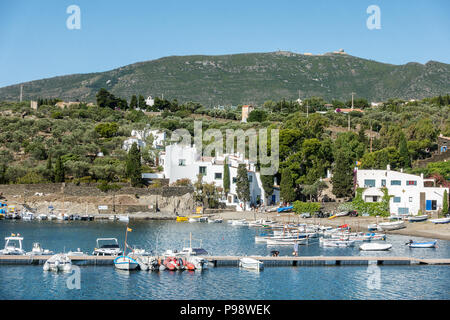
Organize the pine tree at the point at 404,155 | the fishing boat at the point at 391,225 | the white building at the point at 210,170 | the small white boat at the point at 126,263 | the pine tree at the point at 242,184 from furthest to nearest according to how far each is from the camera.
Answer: the pine tree at the point at 404,155 → the white building at the point at 210,170 → the pine tree at the point at 242,184 → the fishing boat at the point at 391,225 → the small white boat at the point at 126,263

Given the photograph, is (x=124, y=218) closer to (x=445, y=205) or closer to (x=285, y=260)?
(x=285, y=260)

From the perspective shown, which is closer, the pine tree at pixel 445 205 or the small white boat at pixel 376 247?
the small white boat at pixel 376 247

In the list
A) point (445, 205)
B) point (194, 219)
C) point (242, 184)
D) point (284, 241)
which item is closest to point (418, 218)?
point (445, 205)

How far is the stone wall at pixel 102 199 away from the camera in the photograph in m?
70.2

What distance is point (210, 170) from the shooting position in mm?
71812

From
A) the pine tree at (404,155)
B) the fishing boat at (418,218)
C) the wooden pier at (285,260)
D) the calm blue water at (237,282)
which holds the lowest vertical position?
the calm blue water at (237,282)

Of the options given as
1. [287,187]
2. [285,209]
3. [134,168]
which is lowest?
[285,209]

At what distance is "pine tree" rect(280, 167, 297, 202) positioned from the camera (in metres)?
68.9

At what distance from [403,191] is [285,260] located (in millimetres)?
28236

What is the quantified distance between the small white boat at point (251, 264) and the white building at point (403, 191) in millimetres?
30078

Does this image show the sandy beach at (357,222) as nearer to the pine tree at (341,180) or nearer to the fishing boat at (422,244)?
the pine tree at (341,180)

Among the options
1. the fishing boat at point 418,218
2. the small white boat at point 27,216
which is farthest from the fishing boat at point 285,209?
the small white boat at point 27,216

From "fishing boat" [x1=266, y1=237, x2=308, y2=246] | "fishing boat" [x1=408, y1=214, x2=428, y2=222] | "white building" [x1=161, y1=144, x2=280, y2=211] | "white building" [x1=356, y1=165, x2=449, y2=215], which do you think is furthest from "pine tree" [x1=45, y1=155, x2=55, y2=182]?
"fishing boat" [x1=408, y1=214, x2=428, y2=222]
